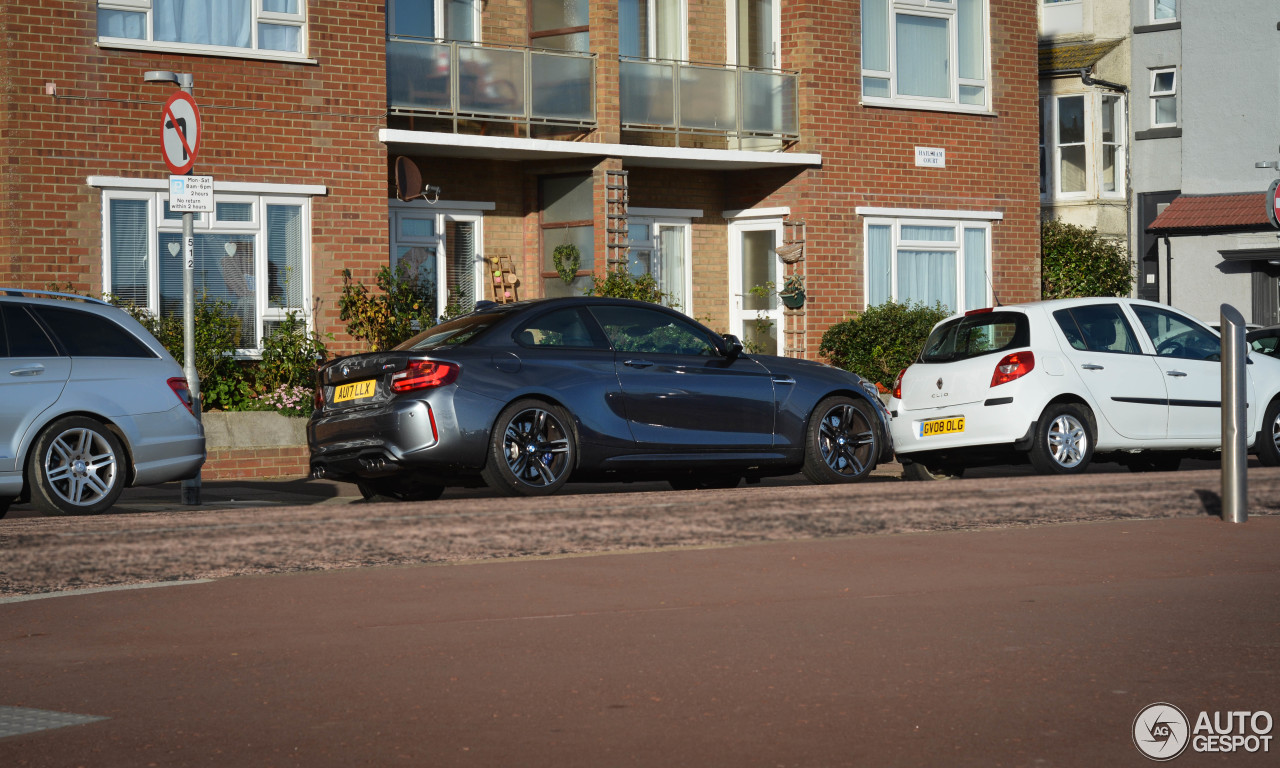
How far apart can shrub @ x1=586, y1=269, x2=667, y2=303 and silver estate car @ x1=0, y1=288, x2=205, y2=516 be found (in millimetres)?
9547

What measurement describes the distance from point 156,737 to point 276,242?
1434 centimetres

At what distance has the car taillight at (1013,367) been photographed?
42.6ft

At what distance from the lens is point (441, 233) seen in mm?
21766

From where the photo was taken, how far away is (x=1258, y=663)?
234 inches

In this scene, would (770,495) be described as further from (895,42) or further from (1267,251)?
(1267,251)

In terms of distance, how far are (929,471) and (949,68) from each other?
10.8 meters

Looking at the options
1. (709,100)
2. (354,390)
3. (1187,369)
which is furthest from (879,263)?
(354,390)

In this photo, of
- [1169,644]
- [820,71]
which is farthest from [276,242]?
[1169,644]

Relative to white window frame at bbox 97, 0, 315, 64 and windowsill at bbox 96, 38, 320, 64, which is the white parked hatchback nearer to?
windowsill at bbox 96, 38, 320, 64

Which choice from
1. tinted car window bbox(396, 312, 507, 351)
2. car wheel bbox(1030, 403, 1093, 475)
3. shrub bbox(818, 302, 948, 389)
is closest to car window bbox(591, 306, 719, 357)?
tinted car window bbox(396, 312, 507, 351)

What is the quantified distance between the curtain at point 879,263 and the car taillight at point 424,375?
13.2m

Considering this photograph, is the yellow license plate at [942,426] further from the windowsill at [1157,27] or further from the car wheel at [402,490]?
the windowsill at [1157,27]

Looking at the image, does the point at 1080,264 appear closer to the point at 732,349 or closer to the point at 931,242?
the point at 931,242

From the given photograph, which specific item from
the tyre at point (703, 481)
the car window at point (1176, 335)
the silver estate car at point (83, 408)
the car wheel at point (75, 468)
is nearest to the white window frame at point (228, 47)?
the silver estate car at point (83, 408)
